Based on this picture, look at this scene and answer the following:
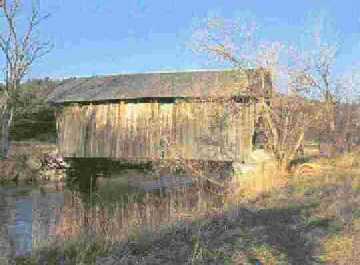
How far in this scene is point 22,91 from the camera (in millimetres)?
33406

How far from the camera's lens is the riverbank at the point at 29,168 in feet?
81.6

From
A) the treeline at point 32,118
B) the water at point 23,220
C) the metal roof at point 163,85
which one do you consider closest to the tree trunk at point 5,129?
the treeline at point 32,118

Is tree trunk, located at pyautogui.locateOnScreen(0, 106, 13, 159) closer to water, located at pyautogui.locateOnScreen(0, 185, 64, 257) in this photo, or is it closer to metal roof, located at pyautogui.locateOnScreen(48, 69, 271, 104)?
water, located at pyautogui.locateOnScreen(0, 185, 64, 257)

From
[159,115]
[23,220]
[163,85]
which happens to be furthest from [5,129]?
[23,220]

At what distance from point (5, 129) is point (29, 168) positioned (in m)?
2.73

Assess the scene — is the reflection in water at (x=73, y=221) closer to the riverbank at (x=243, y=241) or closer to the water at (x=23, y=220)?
the water at (x=23, y=220)

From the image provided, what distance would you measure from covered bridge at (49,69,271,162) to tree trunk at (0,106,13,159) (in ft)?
14.6

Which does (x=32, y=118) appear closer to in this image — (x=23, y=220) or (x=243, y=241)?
(x=23, y=220)

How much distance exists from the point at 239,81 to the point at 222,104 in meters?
1.26

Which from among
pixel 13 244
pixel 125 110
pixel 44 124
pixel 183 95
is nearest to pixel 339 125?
pixel 183 95

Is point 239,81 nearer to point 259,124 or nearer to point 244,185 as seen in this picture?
point 259,124

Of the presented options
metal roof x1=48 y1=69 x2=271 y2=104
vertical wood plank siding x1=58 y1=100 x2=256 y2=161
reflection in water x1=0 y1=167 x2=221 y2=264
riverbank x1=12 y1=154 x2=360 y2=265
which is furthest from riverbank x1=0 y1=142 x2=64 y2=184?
riverbank x1=12 y1=154 x2=360 y2=265

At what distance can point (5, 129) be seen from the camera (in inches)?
1065

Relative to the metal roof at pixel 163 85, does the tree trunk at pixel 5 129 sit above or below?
below
